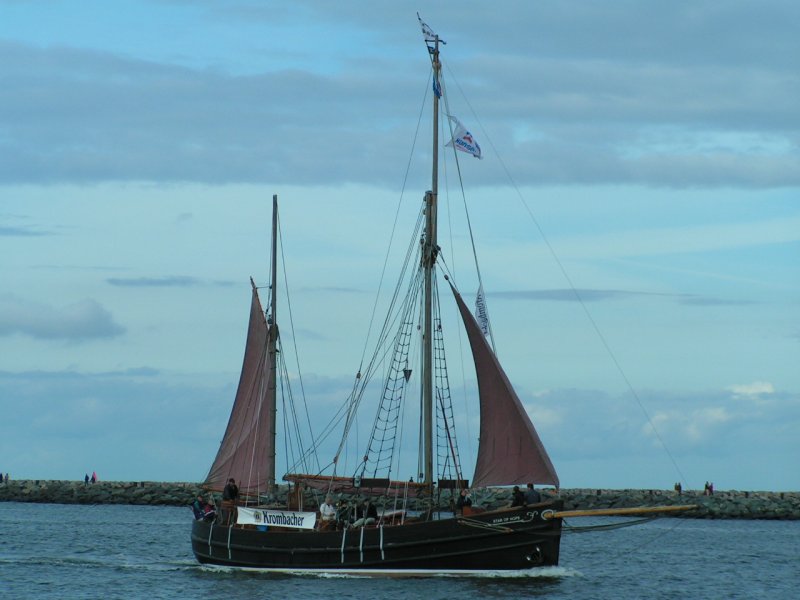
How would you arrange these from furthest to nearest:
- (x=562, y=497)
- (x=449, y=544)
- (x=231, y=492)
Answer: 1. (x=562, y=497)
2. (x=231, y=492)
3. (x=449, y=544)

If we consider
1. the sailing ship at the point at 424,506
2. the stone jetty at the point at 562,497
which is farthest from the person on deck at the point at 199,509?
the stone jetty at the point at 562,497

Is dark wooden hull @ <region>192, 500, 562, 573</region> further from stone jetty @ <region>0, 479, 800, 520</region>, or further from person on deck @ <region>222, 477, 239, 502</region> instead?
stone jetty @ <region>0, 479, 800, 520</region>

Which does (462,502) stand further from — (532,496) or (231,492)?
(231,492)

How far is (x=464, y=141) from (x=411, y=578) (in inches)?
661

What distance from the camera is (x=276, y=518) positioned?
51.8m

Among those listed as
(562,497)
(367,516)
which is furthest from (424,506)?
(562,497)

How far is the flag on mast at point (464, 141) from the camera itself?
5300 cm

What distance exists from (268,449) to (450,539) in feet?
41.4

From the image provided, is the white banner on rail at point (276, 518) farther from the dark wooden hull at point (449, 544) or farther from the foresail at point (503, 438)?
the foresail at point (503, 438)

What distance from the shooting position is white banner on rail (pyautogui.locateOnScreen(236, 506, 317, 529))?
2008 inches

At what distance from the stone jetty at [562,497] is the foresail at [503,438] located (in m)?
59.3

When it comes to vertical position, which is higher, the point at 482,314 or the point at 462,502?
the point at 482,314

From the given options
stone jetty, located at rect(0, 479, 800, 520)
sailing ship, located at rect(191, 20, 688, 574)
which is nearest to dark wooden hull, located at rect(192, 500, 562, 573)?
sailing ship, located at rect(191, 20, 688, 574)

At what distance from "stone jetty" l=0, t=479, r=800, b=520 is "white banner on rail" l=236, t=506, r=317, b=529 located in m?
56.0
